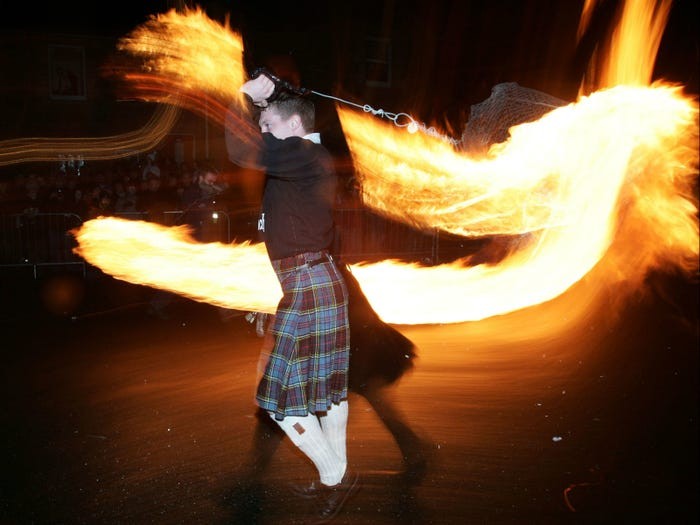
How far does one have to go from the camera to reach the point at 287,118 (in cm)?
371

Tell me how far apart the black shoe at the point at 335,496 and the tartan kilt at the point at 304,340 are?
0.51 m

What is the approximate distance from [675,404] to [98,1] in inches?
844

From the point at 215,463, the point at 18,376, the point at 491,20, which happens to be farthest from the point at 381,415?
the point at 491,20

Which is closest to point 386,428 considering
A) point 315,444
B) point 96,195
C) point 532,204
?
point 315,444

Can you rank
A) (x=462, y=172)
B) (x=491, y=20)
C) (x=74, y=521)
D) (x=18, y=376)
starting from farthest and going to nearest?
(x=491, y=20) → (x=462, y=172) → (x=18, y=376) → (x=74, y=521)

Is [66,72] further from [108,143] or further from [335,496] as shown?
[335,496]

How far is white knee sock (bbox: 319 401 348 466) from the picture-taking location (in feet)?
12.9

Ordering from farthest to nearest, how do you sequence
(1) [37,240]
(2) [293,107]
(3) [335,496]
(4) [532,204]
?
(1) [37,240] → (4) [532,204] → (3) [335,496] → (2) [293,107]

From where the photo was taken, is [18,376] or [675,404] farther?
[18,376]

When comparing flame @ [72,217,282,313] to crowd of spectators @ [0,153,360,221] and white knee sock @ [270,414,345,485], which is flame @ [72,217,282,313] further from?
crowd of spectators @ [0,153,360,221]

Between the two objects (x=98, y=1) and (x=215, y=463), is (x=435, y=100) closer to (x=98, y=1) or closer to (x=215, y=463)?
(x=98, y=1)

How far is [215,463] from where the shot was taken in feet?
14.5

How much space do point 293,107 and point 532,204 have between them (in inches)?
134

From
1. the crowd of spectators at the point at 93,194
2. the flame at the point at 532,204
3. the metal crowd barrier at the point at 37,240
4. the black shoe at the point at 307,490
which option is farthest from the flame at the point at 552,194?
the metal crowd barrier at the point at 37,240
